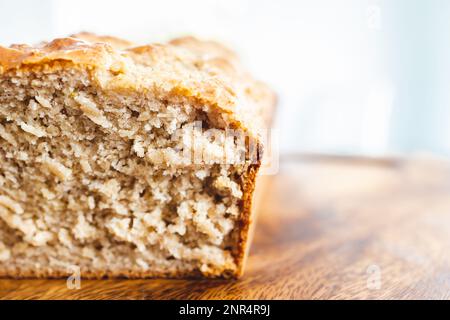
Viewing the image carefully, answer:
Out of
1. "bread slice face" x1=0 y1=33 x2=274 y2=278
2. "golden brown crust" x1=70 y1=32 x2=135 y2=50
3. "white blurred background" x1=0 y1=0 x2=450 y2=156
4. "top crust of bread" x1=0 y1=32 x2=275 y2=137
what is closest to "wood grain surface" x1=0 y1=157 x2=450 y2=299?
"bread slice face" x1=0 y1=33 x2=274 y2=278

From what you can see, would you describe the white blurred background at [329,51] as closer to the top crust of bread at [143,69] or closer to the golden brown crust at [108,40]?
the golden brown crust at [108,40]

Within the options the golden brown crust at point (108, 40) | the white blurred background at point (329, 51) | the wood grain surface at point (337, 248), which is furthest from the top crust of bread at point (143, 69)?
the white blurred background at point (329, 51)

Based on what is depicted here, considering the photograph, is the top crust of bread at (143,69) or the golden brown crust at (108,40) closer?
the top crust of bread at (143,69)

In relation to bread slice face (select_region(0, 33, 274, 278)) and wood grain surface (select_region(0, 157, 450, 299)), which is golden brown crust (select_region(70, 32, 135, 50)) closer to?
bread slice face (select_region(0, 33, 274, 278))

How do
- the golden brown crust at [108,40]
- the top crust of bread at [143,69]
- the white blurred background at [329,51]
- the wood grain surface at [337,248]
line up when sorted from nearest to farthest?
1. the top crust of bread at [143,69]
2. the wood grain surface at [337,248]
3. the golden brown crust at [108,40]
4. the white blurred background at [329,51]

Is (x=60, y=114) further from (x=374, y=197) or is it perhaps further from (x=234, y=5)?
(x=234, y=5)

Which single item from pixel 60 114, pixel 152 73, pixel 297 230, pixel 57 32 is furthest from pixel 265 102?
pixel 57 32
